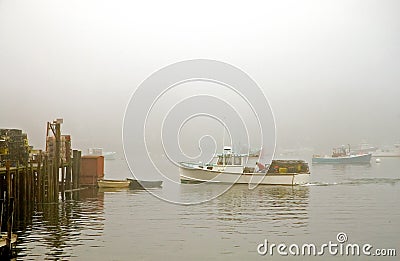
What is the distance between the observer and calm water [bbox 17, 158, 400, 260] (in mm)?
16594

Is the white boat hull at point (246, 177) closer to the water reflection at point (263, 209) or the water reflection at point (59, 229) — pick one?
the water reflection at point (263, 209)

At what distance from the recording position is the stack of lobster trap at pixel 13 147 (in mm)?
22547

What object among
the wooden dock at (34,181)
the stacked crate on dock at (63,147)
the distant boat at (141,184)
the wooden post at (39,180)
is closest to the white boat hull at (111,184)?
the distant boat at (141,184)

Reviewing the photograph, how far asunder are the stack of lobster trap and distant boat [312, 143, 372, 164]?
193 feet

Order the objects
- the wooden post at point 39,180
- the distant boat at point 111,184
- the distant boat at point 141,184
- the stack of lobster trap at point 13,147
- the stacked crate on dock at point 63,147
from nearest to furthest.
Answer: the stack of lobster trap at point 13,147, the wooden post at point 39,180, the stacked crate on dock at point 63,147, the distant boat at point 111,184, the distant boat at point 141,184

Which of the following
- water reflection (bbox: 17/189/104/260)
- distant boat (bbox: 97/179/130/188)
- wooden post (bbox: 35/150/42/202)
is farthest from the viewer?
distant boat (bbox: 97/179/130/188)

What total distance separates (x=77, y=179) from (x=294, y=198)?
11.4 m

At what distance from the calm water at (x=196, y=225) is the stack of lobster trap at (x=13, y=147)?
7.15 feet

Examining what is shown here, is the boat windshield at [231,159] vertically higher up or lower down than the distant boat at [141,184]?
higher up

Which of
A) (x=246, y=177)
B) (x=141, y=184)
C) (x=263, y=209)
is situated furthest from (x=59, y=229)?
(x=246, y=177)

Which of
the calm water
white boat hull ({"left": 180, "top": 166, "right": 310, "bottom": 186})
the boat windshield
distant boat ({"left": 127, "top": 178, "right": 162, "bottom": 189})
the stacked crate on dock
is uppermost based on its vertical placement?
the stacked crate on dock

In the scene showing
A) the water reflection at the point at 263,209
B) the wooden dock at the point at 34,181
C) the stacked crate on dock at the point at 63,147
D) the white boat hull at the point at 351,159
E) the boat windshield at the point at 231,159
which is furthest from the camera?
the white boat hull at the point at 351,159

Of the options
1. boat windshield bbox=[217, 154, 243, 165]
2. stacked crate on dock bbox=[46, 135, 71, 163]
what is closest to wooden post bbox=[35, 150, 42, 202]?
stacked crate on dock bbox=[46, 135, 71, 163]

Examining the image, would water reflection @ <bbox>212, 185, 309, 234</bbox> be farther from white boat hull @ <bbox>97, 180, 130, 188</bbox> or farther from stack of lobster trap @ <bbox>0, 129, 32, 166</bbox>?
stack of lobster trap @ <bbox>0, 129, 32, 166</bbox>
